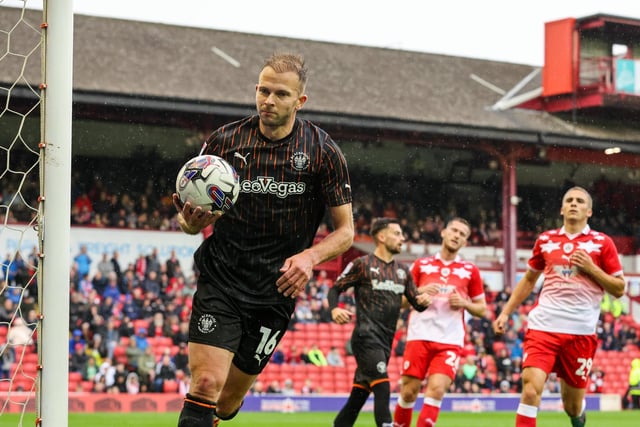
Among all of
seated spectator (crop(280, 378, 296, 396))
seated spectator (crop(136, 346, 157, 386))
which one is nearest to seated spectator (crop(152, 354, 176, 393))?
seated spectator (crop(136, 346, 157, 386))

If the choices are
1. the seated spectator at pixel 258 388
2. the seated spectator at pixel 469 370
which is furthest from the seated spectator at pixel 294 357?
the seated spectator at pixel 469 370

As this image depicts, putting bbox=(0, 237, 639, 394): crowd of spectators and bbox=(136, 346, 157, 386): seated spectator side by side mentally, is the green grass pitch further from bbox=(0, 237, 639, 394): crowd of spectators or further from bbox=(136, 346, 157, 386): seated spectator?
bbox=(0, 237, 639, 394): crowd of spectators

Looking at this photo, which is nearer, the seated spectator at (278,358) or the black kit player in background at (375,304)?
the black kit player in background at (375,304)

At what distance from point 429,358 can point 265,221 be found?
508 centimetres

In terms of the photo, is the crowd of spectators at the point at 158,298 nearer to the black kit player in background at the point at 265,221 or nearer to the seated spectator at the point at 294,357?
the seated spectator at the point at 294,357

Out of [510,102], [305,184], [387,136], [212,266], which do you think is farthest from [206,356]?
[510,102]

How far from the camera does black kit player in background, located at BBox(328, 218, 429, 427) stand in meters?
9.93

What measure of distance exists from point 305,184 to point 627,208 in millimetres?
27471

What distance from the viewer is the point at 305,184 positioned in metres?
5.68

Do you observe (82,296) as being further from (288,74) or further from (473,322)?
(288,74)

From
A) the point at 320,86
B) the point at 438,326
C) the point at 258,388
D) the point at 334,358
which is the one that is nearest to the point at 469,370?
the point at 334,358

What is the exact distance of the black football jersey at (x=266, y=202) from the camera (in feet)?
18.5

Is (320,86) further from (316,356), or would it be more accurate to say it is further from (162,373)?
(162,373)

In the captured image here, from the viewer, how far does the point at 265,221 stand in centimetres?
564
